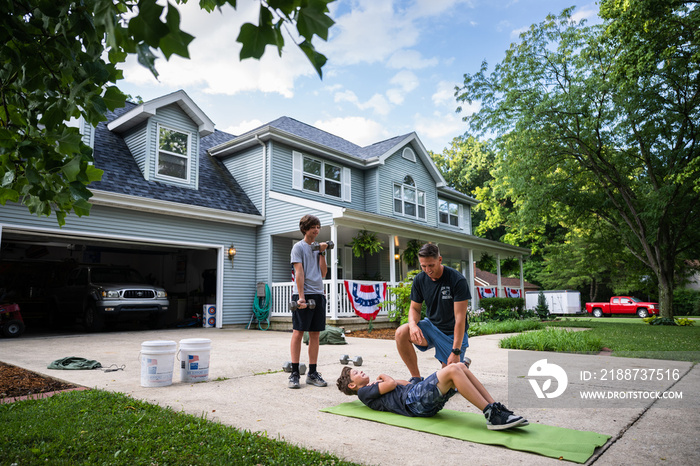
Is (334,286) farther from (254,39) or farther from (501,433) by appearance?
(254,39)

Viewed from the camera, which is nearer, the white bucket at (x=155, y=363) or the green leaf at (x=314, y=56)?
the green leaf at (x=314, y=56)

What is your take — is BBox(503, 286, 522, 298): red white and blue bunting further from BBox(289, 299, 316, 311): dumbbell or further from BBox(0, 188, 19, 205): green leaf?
BBox(0, 188, 19, 205): green leaf

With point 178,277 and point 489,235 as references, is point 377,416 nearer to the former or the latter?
point 178,277

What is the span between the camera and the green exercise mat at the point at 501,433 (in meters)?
2.50

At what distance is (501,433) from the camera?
282 cm

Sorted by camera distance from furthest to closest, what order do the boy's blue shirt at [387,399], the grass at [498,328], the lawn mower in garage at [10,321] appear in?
the grass at [498,328] → the lawn mower in garage at [10,321] → the boy's blue shirt at [387,399]

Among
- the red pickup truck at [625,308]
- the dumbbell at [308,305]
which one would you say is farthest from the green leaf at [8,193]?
the red pickup truck at [625,308]

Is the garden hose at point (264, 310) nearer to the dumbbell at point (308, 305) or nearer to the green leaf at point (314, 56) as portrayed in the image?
the dumbbell at point (308, 305)

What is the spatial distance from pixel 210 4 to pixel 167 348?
3.33 metres

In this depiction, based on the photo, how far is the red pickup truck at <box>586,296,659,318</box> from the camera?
89.8 ft

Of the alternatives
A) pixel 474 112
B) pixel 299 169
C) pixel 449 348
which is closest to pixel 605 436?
pixel 449 348

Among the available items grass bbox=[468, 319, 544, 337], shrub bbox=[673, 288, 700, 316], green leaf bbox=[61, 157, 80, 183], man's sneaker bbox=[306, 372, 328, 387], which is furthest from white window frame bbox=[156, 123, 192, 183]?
shrub bbox=[673, 288, 700, 316]

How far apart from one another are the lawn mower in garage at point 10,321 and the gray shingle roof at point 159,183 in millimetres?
3099

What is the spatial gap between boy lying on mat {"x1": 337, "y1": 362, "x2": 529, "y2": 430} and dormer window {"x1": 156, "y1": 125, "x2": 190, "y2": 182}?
10.4 m
